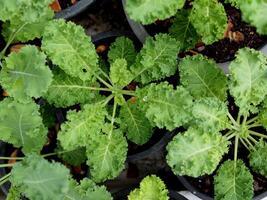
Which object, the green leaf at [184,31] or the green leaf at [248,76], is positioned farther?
the green leaf at [184,31]

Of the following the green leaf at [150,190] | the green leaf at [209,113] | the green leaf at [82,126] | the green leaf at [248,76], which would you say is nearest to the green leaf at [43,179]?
the green leaf at [82,126]

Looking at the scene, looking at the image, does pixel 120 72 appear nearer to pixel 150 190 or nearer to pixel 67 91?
pixel 67 91

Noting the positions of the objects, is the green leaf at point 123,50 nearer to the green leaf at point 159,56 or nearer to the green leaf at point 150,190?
the green leaf at point 159,56

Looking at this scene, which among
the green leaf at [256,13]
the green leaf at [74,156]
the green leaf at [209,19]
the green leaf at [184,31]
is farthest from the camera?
the green leaf at [74,156]

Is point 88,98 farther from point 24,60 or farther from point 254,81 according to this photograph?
point 254,81

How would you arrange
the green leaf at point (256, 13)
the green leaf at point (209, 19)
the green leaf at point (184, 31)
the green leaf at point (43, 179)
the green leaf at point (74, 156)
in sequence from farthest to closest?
the green leaf at point (74, 156), the green leaf at point (184, 31), the green leaf at point (209, 19), the green leaf at point (43, 179), the green leaf at point (256, 13)

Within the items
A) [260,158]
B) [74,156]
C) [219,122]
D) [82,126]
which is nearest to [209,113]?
[219,122]
